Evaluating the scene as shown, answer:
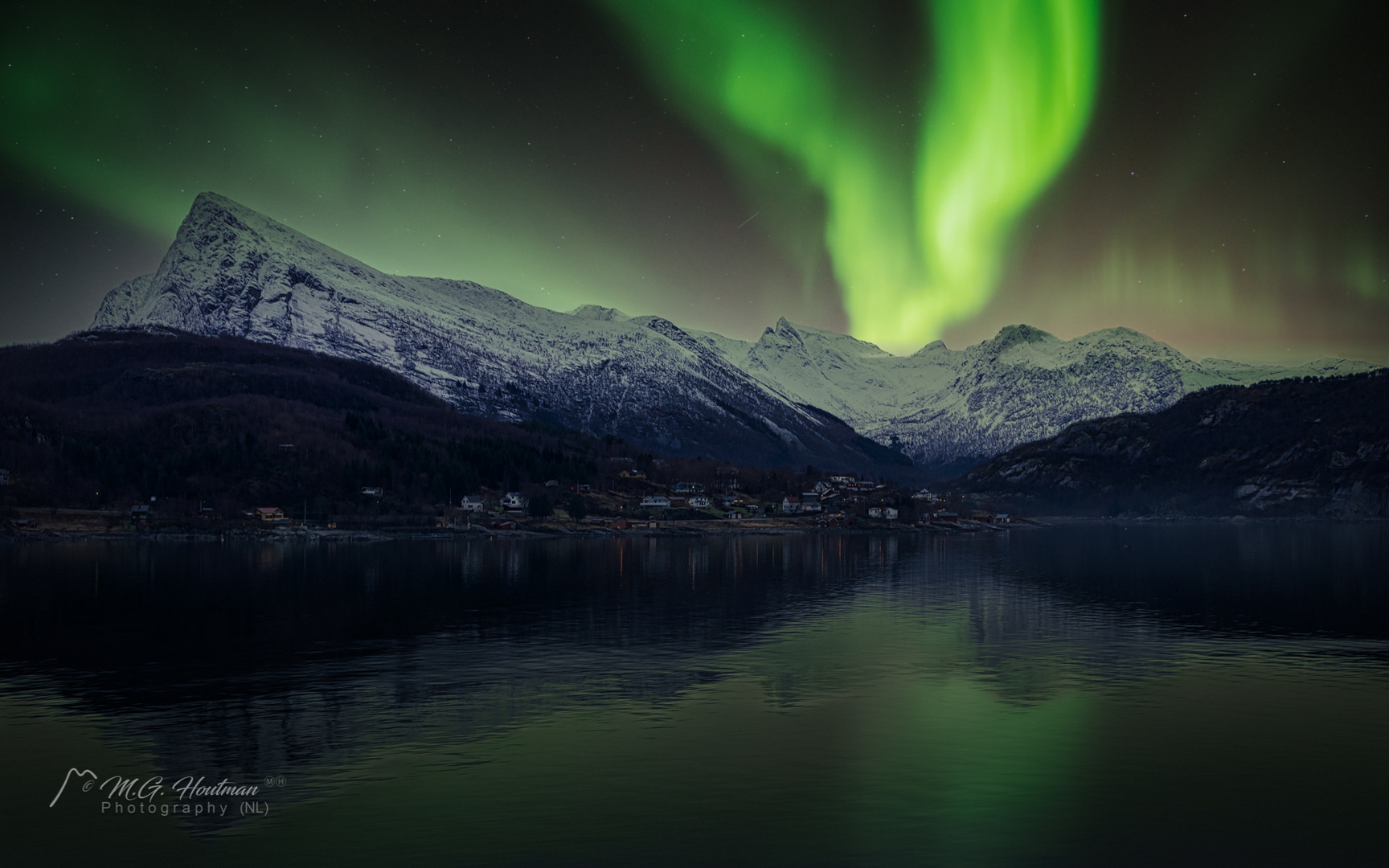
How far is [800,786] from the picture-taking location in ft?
123

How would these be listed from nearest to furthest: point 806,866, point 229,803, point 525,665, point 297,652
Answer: point 806,866 < point 229,803 < point 525,665 < point 297,652

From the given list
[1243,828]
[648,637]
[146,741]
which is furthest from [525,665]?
[1243,828]

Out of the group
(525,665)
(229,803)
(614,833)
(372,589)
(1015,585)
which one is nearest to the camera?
(614,833)

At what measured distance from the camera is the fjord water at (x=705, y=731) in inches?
1266

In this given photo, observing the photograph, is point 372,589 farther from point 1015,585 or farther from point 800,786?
point 800,786

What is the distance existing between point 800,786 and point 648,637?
40231mm

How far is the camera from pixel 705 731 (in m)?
45.8
